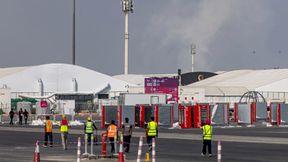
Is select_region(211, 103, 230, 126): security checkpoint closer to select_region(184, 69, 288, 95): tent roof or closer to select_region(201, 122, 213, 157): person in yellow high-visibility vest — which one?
select_region(201, 122, 213, 157): person in yellow high-visibility vest

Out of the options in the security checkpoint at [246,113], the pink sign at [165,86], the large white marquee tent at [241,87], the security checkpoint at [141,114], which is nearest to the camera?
the security checkpoint at [141,114]

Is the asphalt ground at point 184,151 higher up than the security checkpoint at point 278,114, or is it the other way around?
the security checkpoint at point 278,114

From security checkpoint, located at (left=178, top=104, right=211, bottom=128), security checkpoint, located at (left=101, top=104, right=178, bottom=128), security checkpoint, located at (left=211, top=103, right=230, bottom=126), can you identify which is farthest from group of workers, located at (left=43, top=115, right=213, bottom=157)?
security checkpoint, located at (left=211, top=103, right=230, bottom=126)

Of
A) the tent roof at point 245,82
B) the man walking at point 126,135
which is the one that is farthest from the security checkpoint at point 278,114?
the tent roof at point 245,82

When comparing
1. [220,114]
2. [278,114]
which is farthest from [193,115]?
[278,114]

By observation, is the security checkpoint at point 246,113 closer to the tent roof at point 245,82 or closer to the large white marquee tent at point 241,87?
the large white marquee tent at point 241,87

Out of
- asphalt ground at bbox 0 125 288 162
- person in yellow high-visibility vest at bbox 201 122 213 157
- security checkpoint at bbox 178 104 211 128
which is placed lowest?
asphalt ground at bbox 0 125 288 162

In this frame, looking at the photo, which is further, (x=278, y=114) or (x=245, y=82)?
Answer: (x=245, y=82)

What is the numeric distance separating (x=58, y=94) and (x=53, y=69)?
54.5 feet

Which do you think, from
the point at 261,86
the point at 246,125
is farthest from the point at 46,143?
the point at 261,86

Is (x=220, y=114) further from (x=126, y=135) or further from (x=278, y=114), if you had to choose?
(x=126, y=135)

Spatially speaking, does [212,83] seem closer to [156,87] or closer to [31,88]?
[31,88]

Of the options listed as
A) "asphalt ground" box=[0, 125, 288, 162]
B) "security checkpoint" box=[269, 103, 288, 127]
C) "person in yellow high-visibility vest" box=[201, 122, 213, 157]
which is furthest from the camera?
"security checkpoint" box=[269, 103, 288, 127]

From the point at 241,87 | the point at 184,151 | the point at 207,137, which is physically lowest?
the point at 184,151
